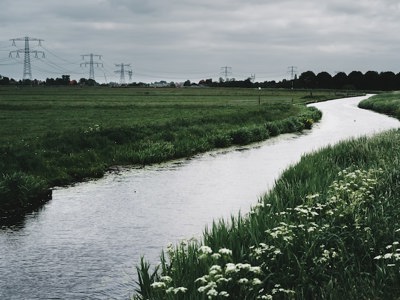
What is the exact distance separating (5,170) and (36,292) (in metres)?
10.2

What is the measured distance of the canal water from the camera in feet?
33.2

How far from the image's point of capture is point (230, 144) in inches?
1373

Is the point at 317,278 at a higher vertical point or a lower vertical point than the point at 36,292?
higher

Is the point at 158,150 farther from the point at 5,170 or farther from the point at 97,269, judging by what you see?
the point at 97,269

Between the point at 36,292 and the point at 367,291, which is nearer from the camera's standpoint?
the point at 367,291

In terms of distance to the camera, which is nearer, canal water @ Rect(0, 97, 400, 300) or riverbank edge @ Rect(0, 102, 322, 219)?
canal water @ Rect(0, 97, 400, 300)

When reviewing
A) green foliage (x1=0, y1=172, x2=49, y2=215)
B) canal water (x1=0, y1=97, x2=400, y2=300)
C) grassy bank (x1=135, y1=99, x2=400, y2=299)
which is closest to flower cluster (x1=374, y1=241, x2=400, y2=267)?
grassy bank (x1=135, y1=99, x2=400, y2=299)

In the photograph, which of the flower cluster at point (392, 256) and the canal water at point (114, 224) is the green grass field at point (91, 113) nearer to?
the canal water at point (114, 224)

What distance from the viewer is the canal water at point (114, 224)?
1013 cm

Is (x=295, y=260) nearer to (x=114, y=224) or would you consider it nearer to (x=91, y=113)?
(x=114, y=224)

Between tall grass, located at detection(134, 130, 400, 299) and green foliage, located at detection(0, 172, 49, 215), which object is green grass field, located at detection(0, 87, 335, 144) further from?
tall grass, located at detection(134, 130, 400, 299)

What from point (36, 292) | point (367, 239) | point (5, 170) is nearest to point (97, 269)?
point (36, 292)

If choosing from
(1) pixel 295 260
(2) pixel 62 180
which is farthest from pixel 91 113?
(1) pixel 295 260

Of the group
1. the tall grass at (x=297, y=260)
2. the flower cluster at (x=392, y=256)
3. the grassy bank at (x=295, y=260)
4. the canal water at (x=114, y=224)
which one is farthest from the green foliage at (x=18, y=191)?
the flower cluster at (x=392, y=256)
